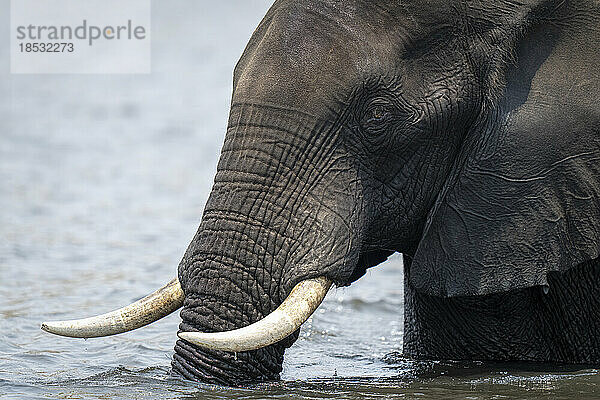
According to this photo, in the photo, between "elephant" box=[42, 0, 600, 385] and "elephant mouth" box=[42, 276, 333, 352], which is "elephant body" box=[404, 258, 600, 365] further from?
"elephant mouth" box=[42, 276, 333, 352]

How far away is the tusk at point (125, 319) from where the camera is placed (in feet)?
19.4

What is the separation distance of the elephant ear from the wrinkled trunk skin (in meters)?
0.54

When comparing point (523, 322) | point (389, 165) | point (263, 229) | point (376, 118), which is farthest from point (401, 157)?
point (523, 322)

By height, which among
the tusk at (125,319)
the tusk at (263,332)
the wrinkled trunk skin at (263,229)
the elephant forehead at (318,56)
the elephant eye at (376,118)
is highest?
the elephant forehead at (318,56)

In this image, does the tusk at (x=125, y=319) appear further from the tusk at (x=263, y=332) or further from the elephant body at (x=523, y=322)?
the elephant body at (x=523, y=322)

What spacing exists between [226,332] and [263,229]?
20.4 inches

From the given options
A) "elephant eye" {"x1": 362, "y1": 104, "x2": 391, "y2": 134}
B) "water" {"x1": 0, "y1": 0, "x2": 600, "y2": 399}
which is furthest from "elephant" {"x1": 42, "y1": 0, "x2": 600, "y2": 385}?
"water" {"x1": 0, "y1": 0, "x2": 600, "y2": 399}

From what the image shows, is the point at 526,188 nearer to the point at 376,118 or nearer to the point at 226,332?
the point at 376,118

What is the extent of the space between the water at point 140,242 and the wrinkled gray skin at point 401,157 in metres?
0.54

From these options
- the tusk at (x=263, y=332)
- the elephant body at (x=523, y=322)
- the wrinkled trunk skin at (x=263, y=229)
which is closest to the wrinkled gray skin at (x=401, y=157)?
the wrinkled trunk skin at (x=263, y=229)

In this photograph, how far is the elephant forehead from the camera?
Answer: 19.2 feet

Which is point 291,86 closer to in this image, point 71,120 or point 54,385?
point 54,385

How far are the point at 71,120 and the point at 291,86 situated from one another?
16997 millimetres

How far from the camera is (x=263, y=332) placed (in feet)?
18.0
